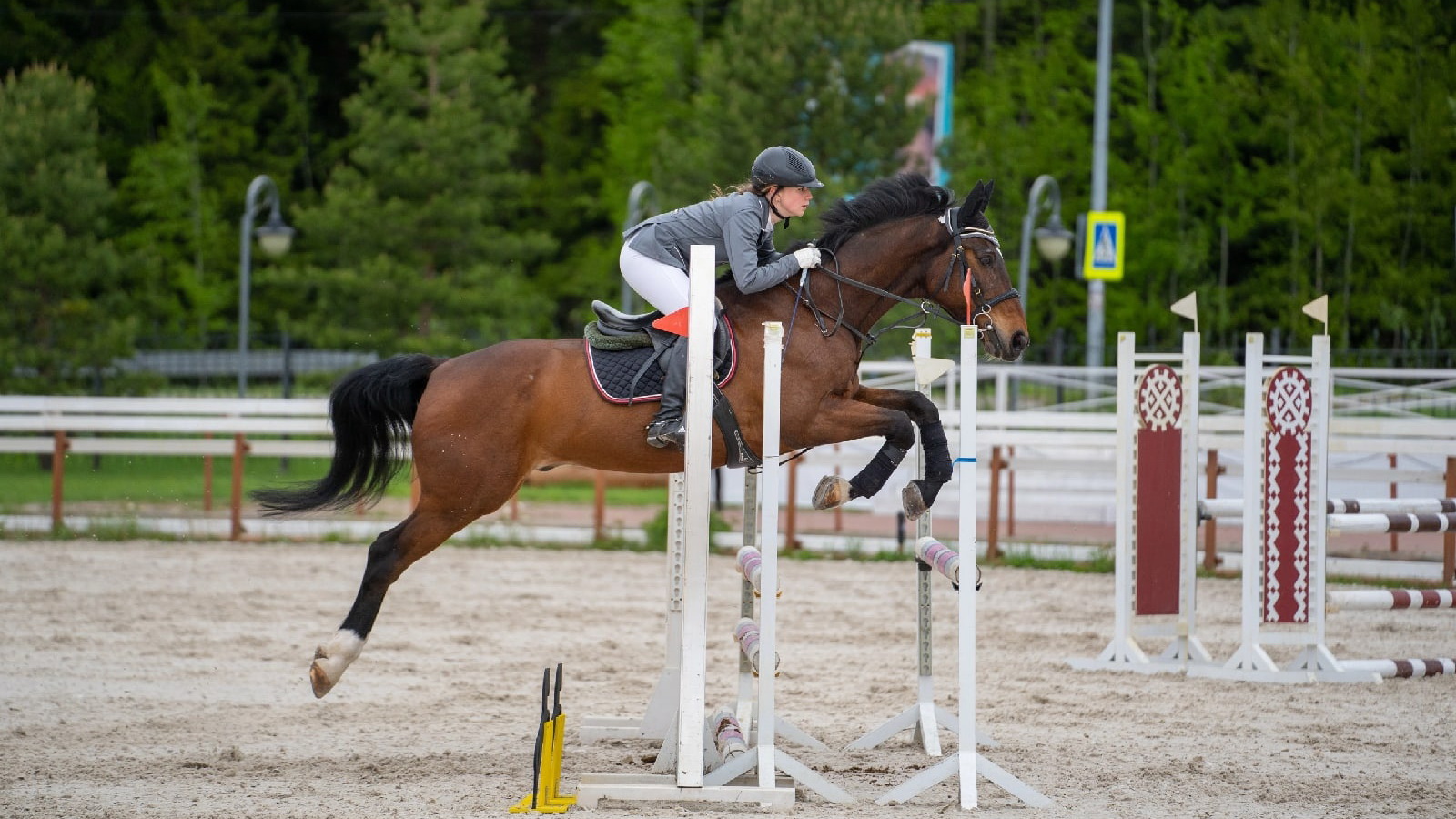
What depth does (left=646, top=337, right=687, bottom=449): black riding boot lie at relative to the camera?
18.0 feet

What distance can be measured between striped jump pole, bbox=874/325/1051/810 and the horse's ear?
946mm

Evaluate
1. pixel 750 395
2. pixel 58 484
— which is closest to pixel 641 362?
pixel 750 395

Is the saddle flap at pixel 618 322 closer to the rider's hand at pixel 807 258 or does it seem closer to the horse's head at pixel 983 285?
the rider's hand at pixel 807 258

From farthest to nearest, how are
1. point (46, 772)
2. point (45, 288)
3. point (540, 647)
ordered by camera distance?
point (45, 288), point (540, 647), point (46, 772)

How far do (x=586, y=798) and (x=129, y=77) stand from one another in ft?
97.8

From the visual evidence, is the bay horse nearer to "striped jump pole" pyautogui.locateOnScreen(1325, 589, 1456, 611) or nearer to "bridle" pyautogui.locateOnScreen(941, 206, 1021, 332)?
"bridle" pyautogui.locateOnScreen(941, 206, 1021, 332)

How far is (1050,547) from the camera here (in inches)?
512

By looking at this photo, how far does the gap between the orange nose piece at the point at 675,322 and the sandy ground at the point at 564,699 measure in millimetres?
1700

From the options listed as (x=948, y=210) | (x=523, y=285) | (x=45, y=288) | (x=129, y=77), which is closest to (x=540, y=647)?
(x=948, y=210)

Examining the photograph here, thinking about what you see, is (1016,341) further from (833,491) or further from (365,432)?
(365,432)

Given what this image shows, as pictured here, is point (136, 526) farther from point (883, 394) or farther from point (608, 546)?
point (883, 394)

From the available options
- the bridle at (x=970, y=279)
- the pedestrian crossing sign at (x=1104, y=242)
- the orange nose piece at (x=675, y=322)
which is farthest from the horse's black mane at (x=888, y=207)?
the pedestrian crossing sign at (x=1104, y=242)

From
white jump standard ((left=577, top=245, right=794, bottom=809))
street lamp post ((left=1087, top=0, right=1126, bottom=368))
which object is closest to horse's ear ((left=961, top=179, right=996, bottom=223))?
white jump standard ((left=577, top=245, right=794, bottom=809))

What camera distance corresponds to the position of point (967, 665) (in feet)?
16.3
